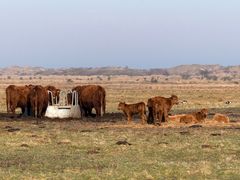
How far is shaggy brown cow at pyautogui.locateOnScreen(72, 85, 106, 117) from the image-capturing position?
3462 cm

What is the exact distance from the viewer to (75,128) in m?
26.3

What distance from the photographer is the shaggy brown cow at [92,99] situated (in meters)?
34.6

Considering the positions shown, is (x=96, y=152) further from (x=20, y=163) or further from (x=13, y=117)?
(x=13, y=117)

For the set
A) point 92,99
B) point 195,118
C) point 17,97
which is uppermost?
point 17,97

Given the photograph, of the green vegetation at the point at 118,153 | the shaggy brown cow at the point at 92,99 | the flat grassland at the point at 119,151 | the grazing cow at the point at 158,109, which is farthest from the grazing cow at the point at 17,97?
the grazing cow at the point at 158,109

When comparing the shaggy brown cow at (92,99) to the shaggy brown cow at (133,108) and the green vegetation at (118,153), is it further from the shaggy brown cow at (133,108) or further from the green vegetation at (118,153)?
the green vegetation at (118,153)

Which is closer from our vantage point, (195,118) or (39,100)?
(195,118)

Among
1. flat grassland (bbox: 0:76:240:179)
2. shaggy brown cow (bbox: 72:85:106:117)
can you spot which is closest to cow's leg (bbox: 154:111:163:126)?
flat grassland (bbox: 0:76:240:179)

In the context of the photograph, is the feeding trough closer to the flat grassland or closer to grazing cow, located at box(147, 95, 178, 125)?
the flat grassland

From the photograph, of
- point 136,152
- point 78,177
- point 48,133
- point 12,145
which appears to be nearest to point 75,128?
point 48,133

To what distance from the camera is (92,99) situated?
34844mm

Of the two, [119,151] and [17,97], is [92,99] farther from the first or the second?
[119,151]

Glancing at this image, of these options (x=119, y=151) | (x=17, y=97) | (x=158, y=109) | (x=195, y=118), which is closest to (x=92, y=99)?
(x=17, y=97)

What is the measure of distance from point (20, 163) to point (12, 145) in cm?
389
